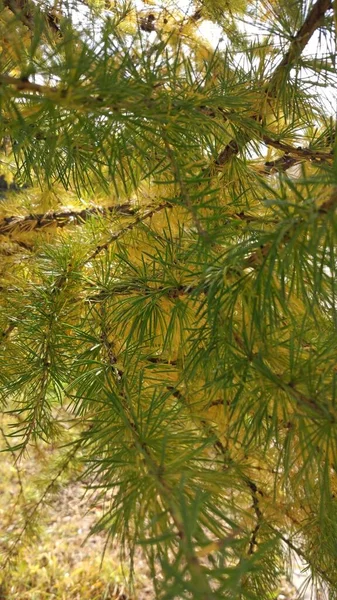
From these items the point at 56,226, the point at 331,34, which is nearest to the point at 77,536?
the point at 56,226

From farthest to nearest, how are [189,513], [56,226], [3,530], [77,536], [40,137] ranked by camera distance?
[77,536]
[3,530]
[56,226]
[40,137]
[189,513]

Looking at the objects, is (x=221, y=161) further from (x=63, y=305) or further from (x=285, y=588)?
(x=285, y=588)

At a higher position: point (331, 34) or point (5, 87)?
point (331, 34)

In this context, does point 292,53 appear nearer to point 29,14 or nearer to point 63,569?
point 29,14

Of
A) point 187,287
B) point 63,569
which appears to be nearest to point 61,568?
point 63,569

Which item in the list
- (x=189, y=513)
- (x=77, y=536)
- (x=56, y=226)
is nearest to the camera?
(x=189, y=513)

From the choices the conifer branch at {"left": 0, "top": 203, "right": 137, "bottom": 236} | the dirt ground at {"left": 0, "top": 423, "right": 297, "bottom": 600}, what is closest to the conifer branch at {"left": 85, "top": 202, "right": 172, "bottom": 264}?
the conifer branch at {"left": 0, "top": 203, "right": 137, "bottom": 236}

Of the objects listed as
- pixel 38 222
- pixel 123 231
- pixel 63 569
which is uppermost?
pixel 38 222

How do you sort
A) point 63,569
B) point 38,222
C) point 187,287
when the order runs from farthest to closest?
point 63,569 < point 38,222 < point 187,287

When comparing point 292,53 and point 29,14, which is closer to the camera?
point 292,53
